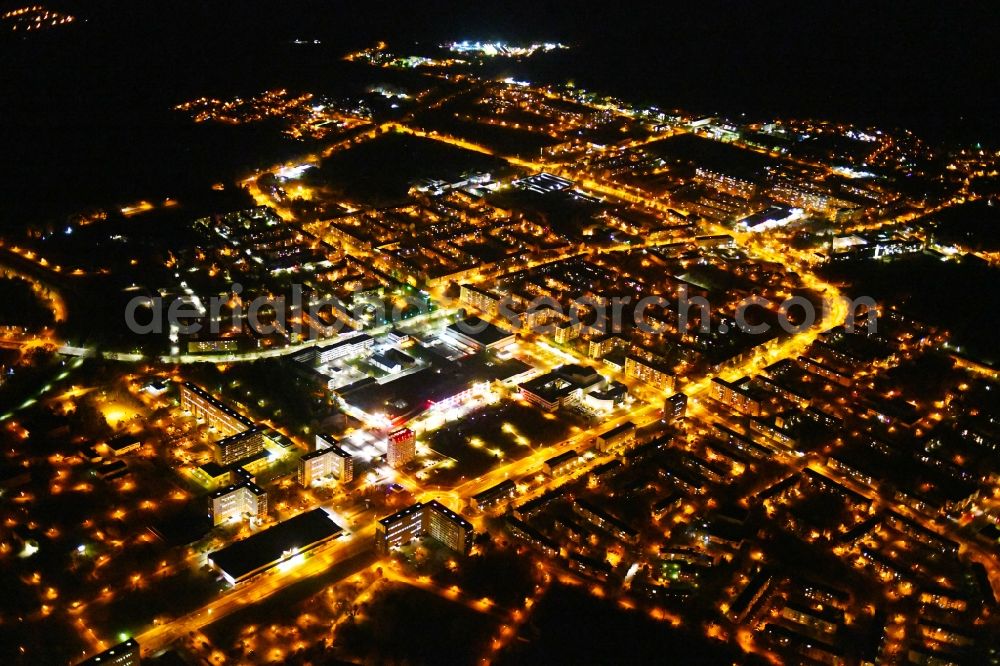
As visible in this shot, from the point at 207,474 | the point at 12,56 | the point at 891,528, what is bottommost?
the point at 891,528

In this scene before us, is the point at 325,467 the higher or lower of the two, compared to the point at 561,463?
higher

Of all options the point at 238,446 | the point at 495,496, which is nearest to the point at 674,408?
the point at 495,496

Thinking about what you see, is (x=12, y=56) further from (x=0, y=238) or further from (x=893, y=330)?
(x=893, y=330)

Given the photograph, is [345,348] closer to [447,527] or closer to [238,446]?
[238,446]

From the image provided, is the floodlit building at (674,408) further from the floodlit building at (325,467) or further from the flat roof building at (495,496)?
the floodlit building at (325,467)

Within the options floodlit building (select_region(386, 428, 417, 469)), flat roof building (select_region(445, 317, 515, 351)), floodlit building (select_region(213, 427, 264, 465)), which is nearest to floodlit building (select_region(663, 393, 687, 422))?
flat roof building (select_region(445, 317, 515, 351))

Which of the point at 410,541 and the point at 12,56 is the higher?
the point at 12,56

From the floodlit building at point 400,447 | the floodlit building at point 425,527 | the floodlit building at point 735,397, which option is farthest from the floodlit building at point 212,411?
the floodlit building at point 735,397

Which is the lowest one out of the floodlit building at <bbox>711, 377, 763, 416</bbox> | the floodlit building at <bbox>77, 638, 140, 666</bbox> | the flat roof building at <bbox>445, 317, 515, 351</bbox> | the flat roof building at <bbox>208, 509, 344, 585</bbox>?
the floodlit building at <bbox>711, 377, 763, 416</bbox>

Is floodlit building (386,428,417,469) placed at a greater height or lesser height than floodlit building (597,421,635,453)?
greater

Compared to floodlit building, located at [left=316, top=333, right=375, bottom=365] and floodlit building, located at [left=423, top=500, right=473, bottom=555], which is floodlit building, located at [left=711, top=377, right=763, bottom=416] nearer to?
floodlit building, located at [left=423, top=500, right=473, bottom=555]

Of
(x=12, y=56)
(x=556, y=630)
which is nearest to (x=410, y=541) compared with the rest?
(x=556, y=630)
